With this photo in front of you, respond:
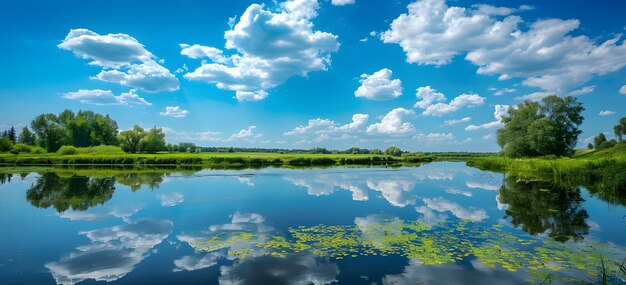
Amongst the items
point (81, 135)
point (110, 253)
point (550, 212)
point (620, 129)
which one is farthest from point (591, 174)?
point (81, 135)

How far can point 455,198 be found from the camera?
21.8m

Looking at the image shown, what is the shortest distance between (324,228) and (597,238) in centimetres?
925

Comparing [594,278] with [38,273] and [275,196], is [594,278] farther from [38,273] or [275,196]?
[275,196]

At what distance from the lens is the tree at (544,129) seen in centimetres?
5262

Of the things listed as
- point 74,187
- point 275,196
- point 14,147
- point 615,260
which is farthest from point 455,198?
point 14,147

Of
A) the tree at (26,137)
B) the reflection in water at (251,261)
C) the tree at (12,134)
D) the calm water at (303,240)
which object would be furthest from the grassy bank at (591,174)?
the tree at (12,134)

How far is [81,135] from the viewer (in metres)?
90.2

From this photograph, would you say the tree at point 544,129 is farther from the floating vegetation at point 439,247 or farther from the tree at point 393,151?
the tree at point 393,151

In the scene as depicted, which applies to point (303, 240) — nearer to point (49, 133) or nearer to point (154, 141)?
point (154, 141)

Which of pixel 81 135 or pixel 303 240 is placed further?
pixel 81 135

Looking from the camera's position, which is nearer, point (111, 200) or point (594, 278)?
point (594, 278)

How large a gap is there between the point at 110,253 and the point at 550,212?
18.0 meters

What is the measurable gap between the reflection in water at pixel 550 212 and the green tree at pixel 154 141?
87.0m

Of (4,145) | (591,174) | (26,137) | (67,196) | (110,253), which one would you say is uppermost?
(26,137)
